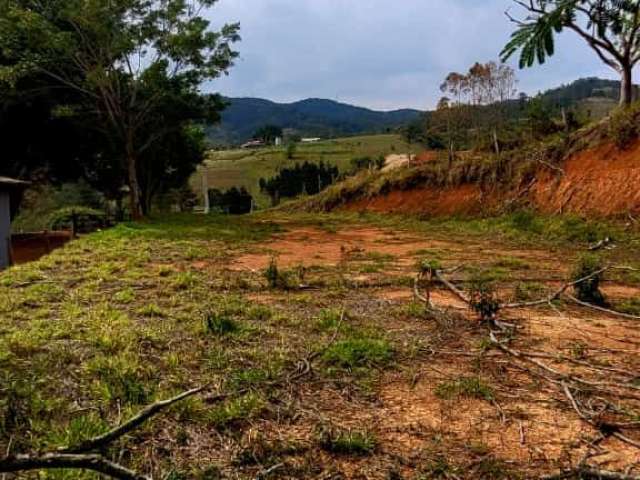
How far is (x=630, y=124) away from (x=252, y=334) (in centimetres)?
1284

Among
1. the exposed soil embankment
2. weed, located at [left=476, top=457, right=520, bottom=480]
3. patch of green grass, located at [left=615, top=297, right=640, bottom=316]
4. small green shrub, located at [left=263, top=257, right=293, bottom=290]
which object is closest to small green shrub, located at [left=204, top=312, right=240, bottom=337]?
small green shrub, located at [left=263, top=257, right=293, bottom=290]

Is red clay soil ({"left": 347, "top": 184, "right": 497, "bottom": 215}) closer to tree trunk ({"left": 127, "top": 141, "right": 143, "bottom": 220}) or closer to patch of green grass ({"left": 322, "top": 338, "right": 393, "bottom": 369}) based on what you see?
Result: tree trunk ({"left": 127, "top": 141, "right": 143, "bottom": 220})

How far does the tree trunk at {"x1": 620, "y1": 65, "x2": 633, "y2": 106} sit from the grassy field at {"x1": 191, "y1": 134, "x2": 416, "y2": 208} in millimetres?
38408

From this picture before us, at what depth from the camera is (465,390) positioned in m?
2.96

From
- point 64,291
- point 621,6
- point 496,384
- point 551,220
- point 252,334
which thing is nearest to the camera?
point 496,384

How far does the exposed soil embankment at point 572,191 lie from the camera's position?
1184 cm

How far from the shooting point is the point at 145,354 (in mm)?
3537

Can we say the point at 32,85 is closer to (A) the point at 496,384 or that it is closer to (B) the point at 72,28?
(B) the point at 72,28

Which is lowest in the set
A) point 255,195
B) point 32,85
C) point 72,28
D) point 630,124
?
point 255,195

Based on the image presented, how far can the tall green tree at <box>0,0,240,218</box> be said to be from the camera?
50.2ft

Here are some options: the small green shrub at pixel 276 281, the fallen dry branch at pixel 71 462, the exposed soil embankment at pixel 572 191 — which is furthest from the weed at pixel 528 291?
the exposed soil embankment at pixel 572 191

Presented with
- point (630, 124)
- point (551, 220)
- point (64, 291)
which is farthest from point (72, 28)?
point (630, 124)

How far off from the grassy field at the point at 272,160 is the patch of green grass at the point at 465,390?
47388mm

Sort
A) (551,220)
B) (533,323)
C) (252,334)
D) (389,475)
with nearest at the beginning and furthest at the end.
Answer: (389,475), (252,334), (533,323), (551,220)
